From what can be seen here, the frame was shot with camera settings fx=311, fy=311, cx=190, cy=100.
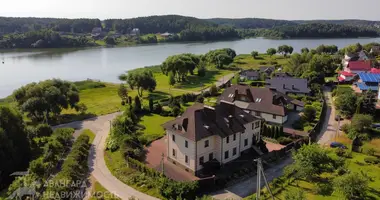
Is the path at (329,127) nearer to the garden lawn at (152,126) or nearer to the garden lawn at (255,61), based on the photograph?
the garden lawn at (152,126)

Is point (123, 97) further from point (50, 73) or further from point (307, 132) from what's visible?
point (50, 73)

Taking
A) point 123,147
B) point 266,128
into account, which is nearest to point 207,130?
point 123,147

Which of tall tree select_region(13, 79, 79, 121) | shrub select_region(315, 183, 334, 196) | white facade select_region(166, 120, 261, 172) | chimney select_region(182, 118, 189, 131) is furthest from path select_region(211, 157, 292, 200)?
tall tree select_region(13, 79, 79, 121)

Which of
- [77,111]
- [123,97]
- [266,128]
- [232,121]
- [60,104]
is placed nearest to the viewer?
[232,121]

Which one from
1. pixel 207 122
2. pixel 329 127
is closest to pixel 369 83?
pixel 329 127

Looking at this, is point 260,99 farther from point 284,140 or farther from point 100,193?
point 100,193

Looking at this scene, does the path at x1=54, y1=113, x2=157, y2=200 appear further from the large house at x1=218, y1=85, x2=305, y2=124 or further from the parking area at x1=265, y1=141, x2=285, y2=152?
the large house at x1=218, y1=85, x2=305, y2=124

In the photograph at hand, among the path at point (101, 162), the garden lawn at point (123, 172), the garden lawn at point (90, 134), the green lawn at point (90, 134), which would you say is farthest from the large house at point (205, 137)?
the green lawn at point (90, 134)
